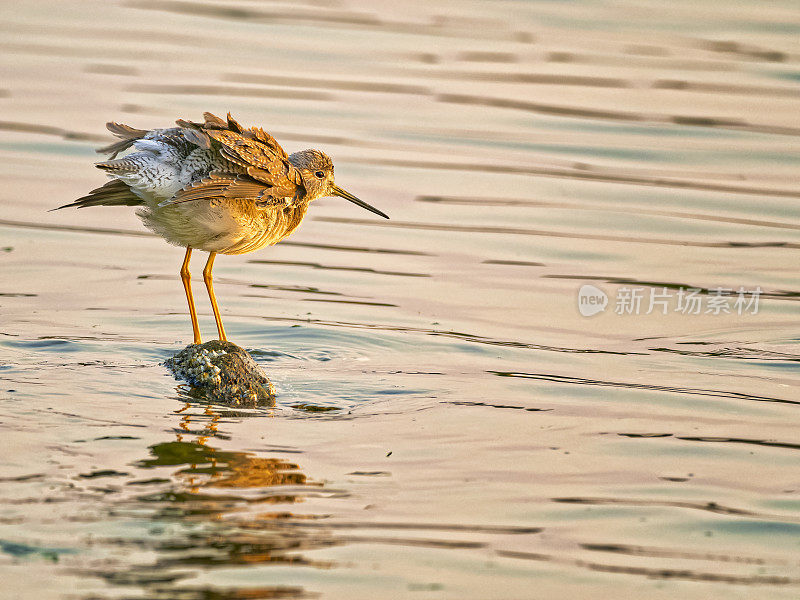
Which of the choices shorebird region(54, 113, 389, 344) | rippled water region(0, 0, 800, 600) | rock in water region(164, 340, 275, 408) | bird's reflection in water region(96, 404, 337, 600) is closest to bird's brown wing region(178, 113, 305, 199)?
shorebird region(54, 113, 389, 344)

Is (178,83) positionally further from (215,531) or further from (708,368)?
(215,531)

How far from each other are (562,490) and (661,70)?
1103 cm

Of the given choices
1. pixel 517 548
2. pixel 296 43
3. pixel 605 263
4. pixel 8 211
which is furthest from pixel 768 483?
pixel 296 43

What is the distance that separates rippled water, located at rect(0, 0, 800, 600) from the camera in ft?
19.0

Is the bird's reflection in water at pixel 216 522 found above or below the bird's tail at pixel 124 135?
below

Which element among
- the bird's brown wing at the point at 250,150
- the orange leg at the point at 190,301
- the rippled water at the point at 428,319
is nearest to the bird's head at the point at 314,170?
the bird's brown wing at the point at 250,150

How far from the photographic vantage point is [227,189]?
7629 mm

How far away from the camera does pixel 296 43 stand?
17453 millimetres

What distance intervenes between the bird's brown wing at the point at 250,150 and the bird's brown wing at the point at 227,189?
0.05 metres

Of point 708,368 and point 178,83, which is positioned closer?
point 708,368

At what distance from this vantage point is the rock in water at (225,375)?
25.4 ft

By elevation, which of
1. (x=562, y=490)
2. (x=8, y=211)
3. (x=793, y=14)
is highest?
(x=793, y=14)

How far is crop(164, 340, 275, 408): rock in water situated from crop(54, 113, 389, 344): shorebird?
0.33 m

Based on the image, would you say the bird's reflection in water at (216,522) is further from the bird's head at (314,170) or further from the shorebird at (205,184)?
the bird's head at (314,170)
